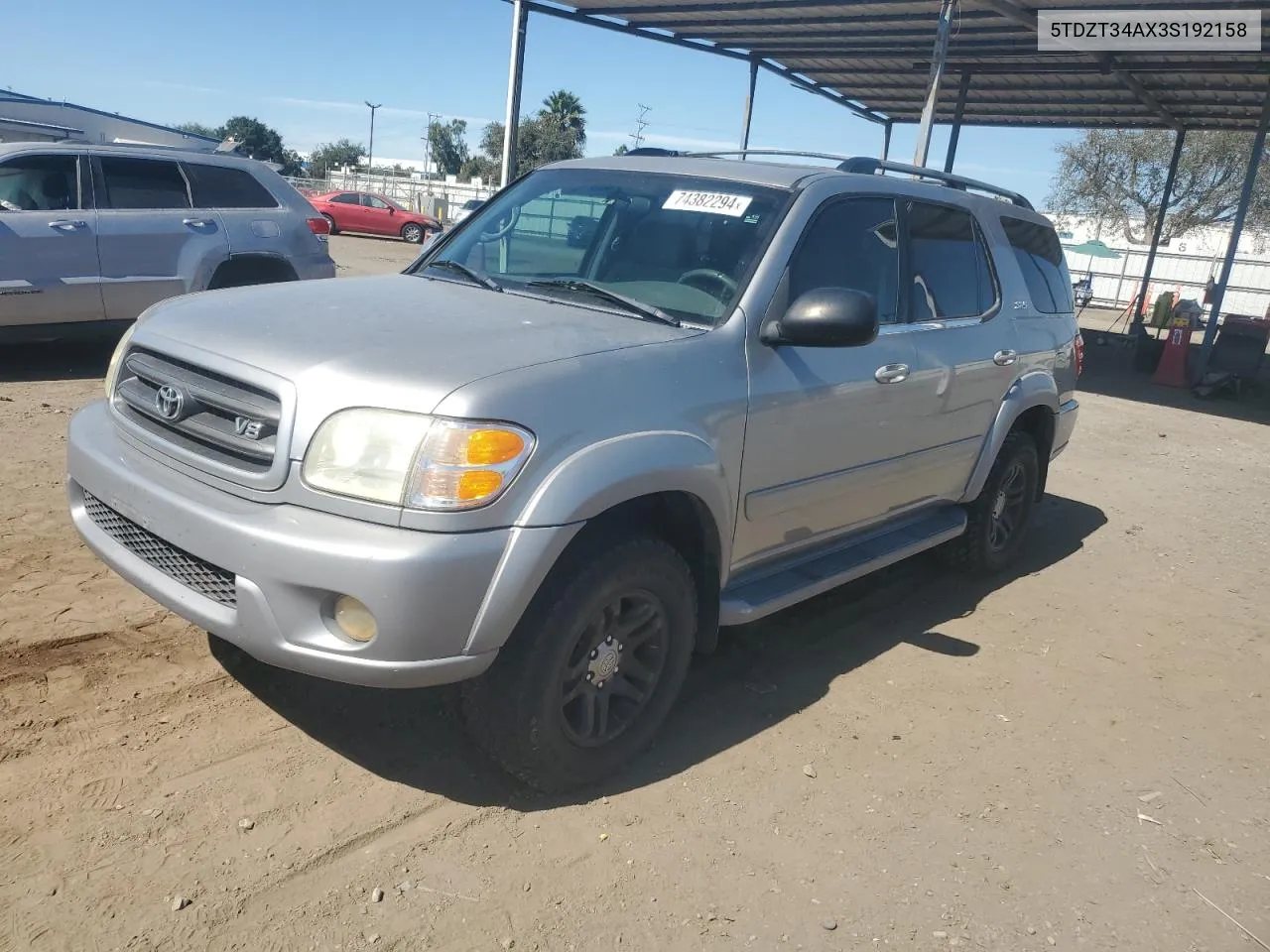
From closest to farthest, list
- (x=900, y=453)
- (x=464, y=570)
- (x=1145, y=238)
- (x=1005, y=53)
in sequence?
(x=464, y=570), (x=900, y=453), (x=1005, y=53), (x=1145, y=238)

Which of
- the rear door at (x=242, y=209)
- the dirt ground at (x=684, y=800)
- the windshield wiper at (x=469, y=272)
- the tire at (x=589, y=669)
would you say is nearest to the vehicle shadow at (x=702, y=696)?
the dirt ground at (x=684, y=800)

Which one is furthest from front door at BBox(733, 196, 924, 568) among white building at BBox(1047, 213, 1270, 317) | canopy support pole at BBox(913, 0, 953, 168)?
white building at BBox(1047, 213, 1270, 317)

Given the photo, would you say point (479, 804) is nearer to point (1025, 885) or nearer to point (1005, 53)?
point (1025, 885)

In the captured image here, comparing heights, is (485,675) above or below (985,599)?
above

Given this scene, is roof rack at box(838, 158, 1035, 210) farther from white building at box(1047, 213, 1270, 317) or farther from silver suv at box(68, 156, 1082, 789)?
white building at box(1047, 213, 1270, 317)

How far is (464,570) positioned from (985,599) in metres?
3.62

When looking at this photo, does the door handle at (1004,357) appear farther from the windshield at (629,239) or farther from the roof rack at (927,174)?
the windshield at (629,239)

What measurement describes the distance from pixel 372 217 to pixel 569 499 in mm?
30344

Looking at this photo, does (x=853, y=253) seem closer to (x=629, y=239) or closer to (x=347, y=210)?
(x=629, y=239)

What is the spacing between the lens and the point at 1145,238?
41.3 meters

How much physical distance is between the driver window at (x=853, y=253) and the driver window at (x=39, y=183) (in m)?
6.34

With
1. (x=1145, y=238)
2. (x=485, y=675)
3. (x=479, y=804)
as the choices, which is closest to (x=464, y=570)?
(x=485, y=675)

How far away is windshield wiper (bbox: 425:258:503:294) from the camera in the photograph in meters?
3.71

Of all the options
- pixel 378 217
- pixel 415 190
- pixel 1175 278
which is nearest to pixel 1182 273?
pixel 1175 278
